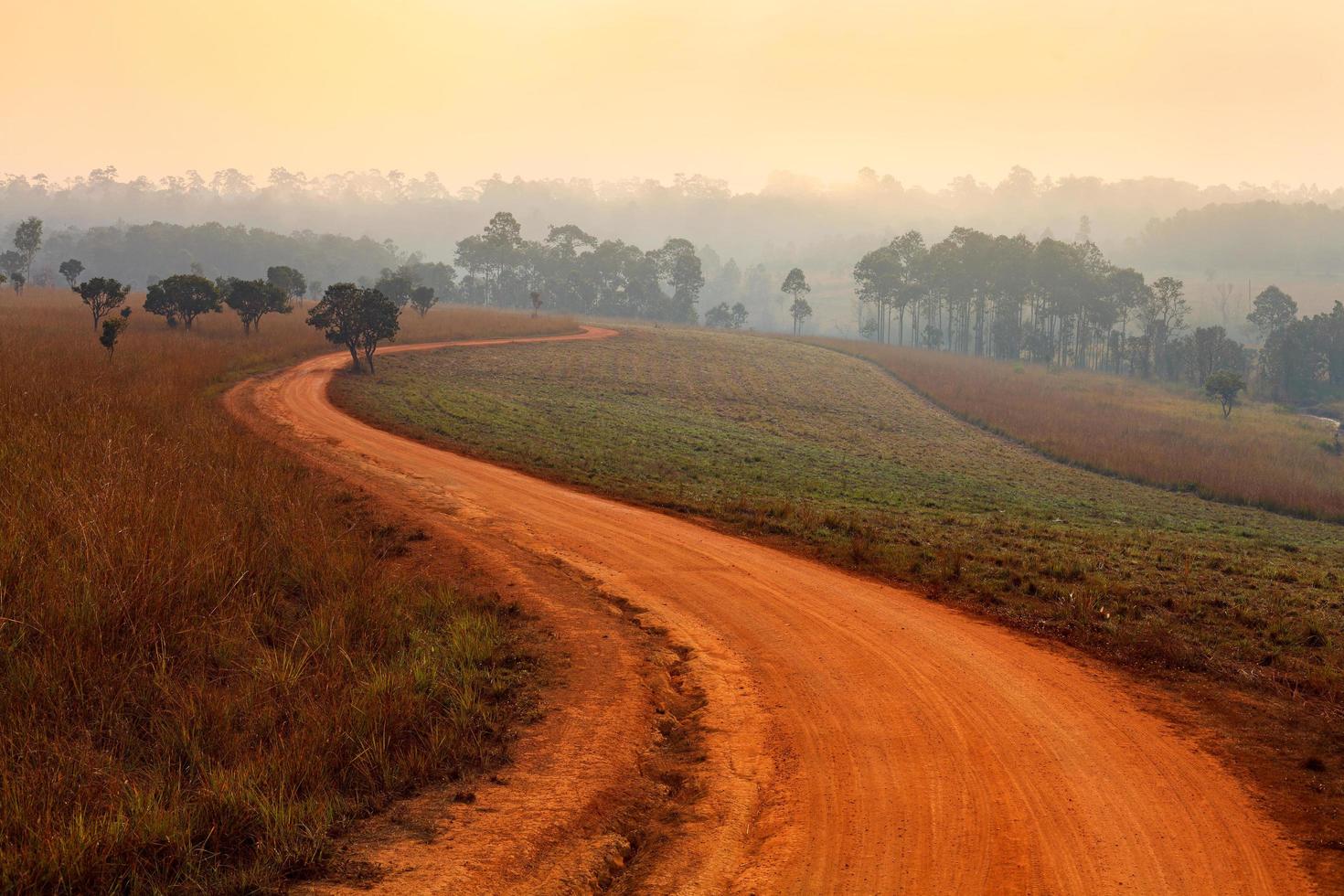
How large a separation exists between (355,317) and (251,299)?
14810 millimetres

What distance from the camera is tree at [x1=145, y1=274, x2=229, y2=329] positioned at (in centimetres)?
5059

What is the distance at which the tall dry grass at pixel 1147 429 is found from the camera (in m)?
36.9

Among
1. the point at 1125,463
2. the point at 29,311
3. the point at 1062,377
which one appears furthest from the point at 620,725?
the point at 1062,377

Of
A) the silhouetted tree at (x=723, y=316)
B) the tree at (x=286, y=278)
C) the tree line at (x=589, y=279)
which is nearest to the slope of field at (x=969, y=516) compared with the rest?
the tree at (x=286, y=278)

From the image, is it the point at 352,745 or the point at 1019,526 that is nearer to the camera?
the point at 352,745

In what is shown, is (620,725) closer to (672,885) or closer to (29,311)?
(672,885)

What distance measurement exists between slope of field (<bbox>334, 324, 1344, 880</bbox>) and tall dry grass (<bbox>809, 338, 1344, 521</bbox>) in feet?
9.32

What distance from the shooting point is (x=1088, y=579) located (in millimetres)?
14078

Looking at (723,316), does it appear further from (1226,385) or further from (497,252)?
(1226,385)

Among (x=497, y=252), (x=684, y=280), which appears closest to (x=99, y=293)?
(x=497, y=252)

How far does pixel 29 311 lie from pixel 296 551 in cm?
5279

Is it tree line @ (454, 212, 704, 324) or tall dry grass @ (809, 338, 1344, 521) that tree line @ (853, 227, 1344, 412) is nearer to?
tall dry grass @ (809, 338, 1344, 521)

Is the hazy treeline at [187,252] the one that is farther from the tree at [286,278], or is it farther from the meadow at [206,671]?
the meadow at [206,671]

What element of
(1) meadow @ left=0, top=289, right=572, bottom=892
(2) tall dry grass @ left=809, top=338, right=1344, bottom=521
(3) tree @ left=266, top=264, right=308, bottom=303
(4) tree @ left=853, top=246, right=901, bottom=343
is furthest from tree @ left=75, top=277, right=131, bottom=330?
(4) tree @ left=853, top=246, right=901, bottom=343
